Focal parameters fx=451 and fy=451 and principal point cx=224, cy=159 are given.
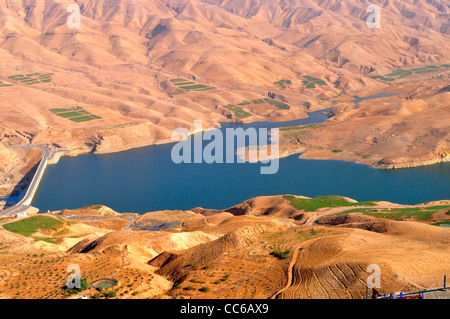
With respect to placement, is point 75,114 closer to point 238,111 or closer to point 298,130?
point 238,111

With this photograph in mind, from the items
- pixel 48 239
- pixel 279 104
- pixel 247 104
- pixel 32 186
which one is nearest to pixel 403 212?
pixel 48 239

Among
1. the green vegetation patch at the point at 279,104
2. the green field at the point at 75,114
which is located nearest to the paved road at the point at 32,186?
the green field at the point at 75,114

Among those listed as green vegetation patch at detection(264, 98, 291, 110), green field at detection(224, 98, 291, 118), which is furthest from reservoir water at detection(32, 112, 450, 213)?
green vegetation patch at detection(264, 98, 291, 110)

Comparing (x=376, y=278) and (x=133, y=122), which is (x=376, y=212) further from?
(x=133, y=122)

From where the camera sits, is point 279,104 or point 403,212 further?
point 279,104

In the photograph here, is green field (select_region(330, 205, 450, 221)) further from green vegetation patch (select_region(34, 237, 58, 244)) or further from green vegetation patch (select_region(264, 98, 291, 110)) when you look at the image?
green vegetation patch (select_region(264, 98, 291, 110))

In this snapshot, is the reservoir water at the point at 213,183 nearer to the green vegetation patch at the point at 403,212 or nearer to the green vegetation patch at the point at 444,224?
the green vegetation patch at the point at 403,212
